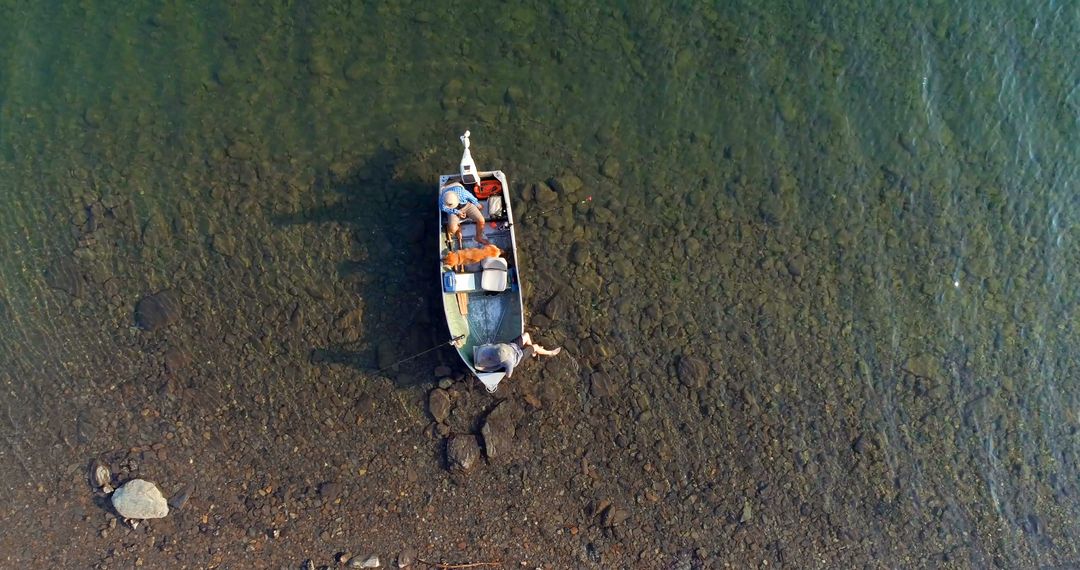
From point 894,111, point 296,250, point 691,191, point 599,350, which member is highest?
point 894,111

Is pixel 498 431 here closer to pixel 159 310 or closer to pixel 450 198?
pixel 450 198

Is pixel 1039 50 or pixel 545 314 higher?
pixel 1039 50

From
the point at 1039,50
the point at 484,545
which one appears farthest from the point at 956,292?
the point at 484,545

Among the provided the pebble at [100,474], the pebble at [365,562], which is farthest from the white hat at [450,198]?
the pebble at [100,474]

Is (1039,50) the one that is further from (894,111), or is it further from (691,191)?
(691,191)

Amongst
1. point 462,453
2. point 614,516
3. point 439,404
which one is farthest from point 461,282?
point 614,516
